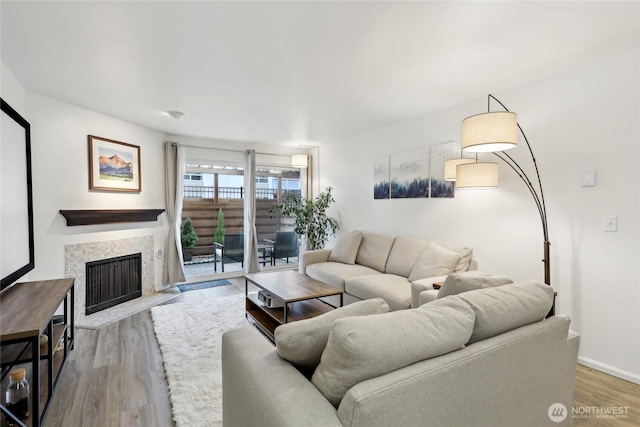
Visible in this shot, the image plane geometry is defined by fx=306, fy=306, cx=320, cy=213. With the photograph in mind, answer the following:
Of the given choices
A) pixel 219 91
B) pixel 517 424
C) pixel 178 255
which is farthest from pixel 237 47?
pixel 178 255

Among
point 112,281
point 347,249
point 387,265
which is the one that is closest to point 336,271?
point 347,249

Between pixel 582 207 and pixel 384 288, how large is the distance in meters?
1.77

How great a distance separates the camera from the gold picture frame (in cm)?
361

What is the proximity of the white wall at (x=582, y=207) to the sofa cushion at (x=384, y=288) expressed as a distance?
34.7 inches

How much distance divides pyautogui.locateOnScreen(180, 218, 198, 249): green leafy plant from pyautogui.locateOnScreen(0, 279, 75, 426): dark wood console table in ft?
8.13

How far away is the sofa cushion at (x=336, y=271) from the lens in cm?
367

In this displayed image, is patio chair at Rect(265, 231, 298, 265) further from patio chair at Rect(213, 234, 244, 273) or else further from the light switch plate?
the light switch plate

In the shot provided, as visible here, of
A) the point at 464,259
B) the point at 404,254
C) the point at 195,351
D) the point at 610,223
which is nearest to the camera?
the point at 610,223

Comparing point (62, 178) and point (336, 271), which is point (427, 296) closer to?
point (336, 271)

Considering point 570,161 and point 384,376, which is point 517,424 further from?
point 570,161

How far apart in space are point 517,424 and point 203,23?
2682 mm

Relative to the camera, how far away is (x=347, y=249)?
431 centimetres

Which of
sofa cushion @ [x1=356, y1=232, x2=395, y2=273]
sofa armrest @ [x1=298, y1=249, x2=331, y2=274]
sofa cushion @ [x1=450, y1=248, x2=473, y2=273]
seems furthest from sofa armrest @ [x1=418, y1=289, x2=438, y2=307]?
sofa armrest @ [x1=298, y1=249, x2=331, y2=274]

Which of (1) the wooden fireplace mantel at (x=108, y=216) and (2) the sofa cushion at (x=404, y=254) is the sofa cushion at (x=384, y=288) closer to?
(2) the sofa cushion at (x=404, y=254)
